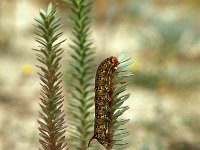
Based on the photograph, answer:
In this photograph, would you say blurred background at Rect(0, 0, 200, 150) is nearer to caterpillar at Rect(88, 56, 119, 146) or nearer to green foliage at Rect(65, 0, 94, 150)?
green foliage at Rect(65, 0, 94, 150)

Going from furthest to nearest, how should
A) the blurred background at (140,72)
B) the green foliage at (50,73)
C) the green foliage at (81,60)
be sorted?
1. the blurred background at (140,72)
2. the green foliage at (81,60)
3. the green foliage at (50,73)

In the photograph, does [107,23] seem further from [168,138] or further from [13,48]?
[168,138]

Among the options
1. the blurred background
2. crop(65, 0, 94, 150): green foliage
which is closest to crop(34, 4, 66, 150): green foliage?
crop(65, 0, 94, 150): green foliage

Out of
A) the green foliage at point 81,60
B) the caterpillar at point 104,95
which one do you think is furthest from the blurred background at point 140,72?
the caterpillar at point 104,95

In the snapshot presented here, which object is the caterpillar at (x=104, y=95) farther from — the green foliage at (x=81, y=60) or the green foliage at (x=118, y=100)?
the green foliage at (x=81, y=60)

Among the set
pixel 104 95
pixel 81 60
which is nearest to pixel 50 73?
pixel 104 95
